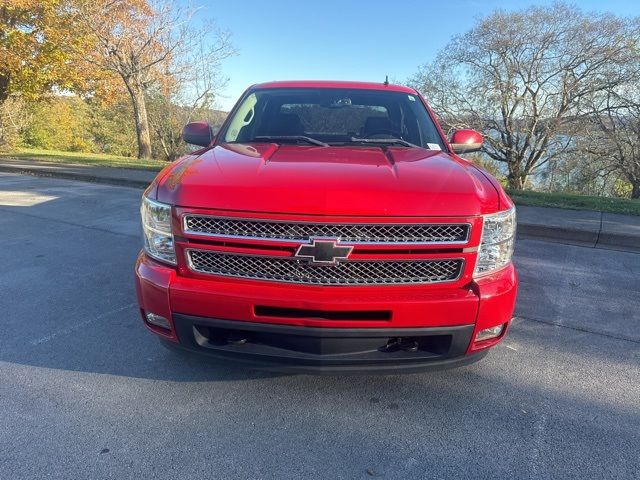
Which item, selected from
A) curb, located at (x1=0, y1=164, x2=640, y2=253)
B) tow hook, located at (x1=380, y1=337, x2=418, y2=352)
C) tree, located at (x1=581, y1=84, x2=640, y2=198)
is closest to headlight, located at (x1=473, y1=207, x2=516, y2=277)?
tow hook, located at (x1=380, y1=337, x2=418, y2=352)

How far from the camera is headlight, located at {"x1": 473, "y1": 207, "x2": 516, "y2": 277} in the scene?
7.80ft

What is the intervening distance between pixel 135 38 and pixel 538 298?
17.2 m

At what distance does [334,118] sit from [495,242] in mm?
2009

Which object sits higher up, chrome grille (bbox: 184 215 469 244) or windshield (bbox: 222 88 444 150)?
windshield (bbox: 222 88 444 150)

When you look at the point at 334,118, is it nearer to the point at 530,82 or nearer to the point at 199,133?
the point at 199,133

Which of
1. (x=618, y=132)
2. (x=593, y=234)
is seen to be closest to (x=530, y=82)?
(x=618, y=132)

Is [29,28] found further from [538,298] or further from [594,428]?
[594,428]

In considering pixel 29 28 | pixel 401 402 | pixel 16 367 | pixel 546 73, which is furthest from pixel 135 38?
pixel 401 402

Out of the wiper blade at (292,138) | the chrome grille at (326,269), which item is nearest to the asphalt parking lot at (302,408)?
the chrome grille at (326,269)

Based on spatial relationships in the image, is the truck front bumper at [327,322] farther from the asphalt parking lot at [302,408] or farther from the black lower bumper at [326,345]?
the asphalt parking lot at [302,408]

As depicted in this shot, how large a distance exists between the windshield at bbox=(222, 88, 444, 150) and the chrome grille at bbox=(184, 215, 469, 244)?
51.0 inches

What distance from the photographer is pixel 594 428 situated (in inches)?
96.1

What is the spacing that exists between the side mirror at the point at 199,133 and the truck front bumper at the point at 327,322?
1772 millimetres

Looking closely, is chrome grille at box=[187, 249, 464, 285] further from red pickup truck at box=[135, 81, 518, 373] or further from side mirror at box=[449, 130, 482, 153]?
side mirror at box=[449, 130, 482, 153]
